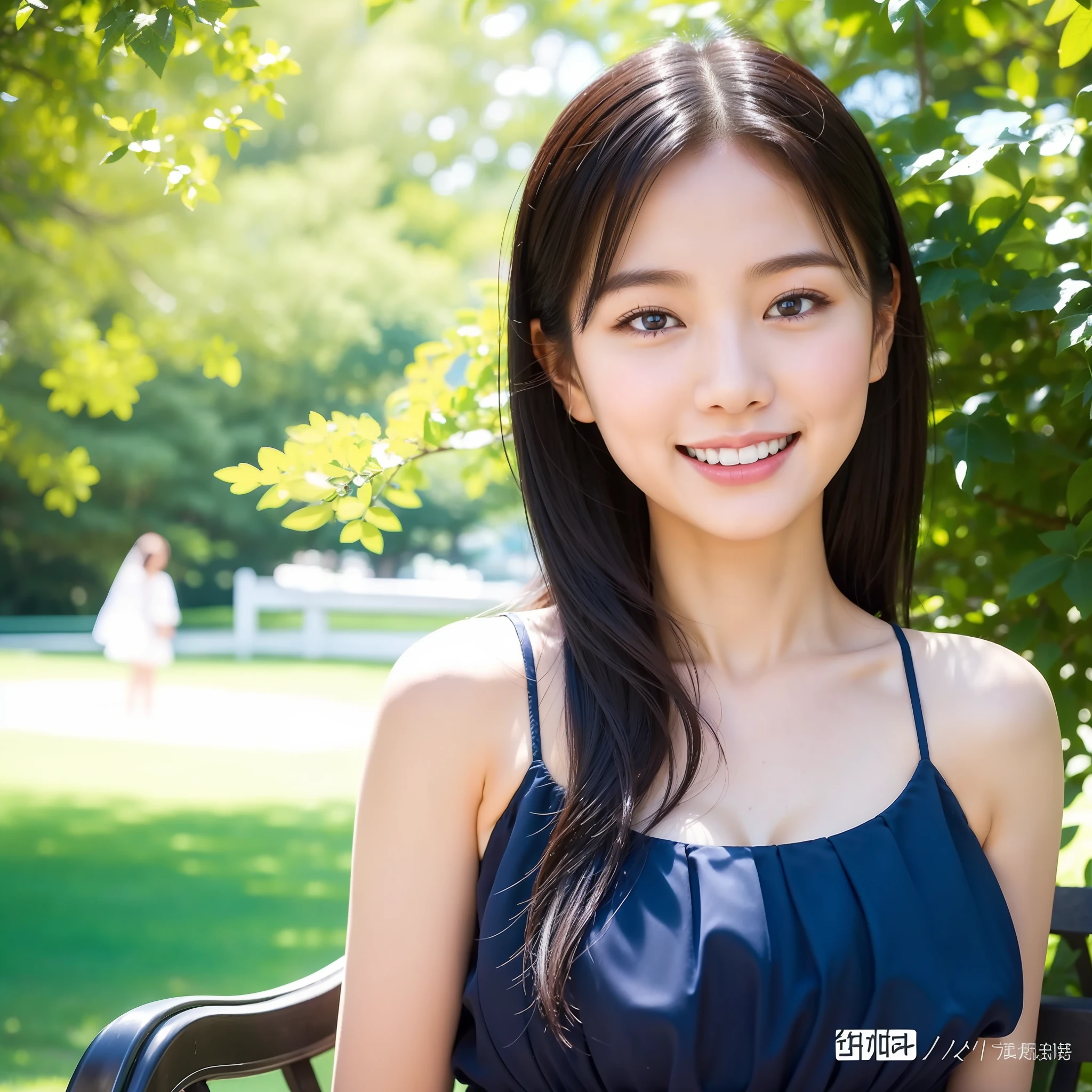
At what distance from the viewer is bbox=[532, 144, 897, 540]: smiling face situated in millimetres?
1500

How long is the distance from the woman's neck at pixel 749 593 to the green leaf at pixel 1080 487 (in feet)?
1.16

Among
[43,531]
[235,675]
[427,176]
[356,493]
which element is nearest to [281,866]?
[356,493]

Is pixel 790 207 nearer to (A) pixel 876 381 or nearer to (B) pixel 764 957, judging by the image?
(A) pixel 876 381

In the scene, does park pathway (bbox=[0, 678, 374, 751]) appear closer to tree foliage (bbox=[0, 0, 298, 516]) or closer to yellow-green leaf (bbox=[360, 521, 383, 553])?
tree foliage (bbox=[0, 0, 298, 516])

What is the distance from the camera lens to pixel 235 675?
14.3m

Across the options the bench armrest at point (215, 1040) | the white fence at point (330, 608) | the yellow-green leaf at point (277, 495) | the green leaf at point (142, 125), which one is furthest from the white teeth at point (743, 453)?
the white fence at point (330, 608)

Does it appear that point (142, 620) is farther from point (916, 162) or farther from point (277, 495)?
point (916, 162)

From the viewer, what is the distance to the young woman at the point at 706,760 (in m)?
1.47

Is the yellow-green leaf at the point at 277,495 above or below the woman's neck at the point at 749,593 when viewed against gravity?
above

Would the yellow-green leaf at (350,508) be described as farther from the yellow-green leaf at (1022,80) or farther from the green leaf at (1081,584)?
the yellow-green leaf at (1022,80)

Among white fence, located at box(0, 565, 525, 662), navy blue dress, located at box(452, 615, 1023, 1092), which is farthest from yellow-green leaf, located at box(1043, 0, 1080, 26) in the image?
white fence, located at box(0, 565, 525, 662)

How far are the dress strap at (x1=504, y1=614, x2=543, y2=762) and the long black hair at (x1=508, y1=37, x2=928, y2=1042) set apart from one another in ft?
0.14

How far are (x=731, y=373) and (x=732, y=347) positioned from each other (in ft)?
0.11

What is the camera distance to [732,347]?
1479 millimetres
